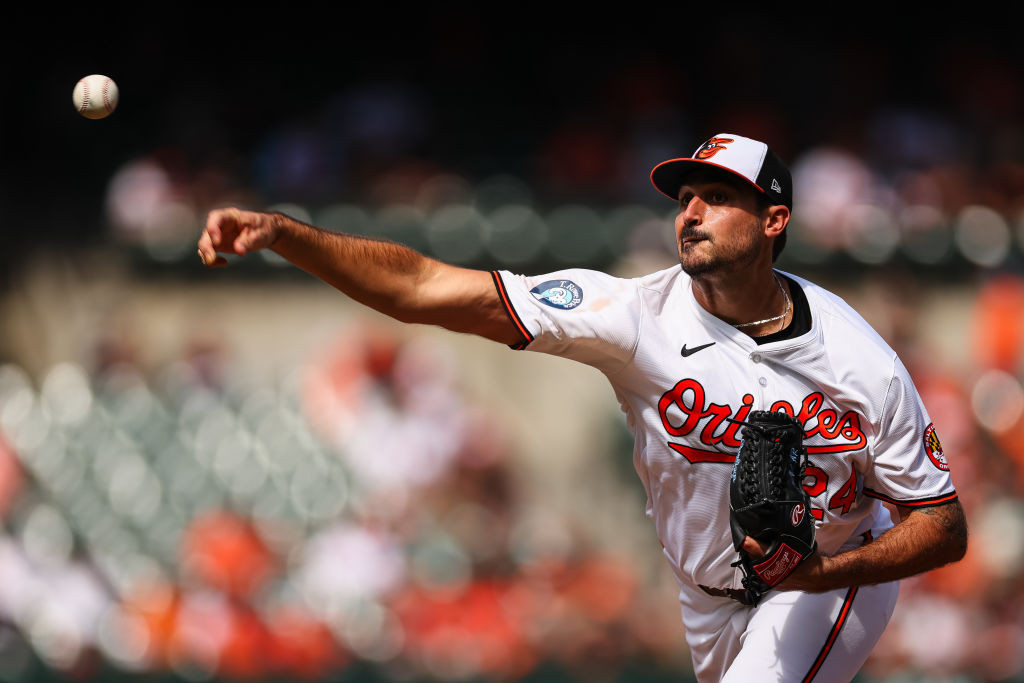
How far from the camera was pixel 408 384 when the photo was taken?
8.55 metres

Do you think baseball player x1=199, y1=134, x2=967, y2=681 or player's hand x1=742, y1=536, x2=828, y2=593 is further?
baseball player x1=199, y1=134, x2=967, y2=681

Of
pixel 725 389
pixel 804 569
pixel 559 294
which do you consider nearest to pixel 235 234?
pixel 559 294

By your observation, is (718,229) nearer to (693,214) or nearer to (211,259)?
(693,214)

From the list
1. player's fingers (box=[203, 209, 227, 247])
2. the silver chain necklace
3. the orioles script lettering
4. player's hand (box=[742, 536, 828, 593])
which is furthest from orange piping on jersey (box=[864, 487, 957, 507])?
player's fingers (box=[203, 209, 227, 247])

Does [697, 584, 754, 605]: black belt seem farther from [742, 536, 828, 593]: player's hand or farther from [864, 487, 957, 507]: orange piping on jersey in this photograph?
[864, 487, 957, 507]: orange piping on jersey

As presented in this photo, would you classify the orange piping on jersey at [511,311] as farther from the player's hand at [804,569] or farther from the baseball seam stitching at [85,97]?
the baseball seam stitching at [85,97]

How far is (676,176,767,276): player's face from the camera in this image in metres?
3.79

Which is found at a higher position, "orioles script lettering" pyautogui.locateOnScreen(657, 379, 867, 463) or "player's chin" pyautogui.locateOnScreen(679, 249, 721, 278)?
"player's chin" pyautogui.locateOnScreen(679, 249, 721, 278)

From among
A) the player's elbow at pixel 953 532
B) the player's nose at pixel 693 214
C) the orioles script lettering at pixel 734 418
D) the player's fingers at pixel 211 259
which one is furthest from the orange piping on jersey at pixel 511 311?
the player's elbow at pixel 953 532

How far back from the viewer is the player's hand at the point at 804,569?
11.4 feet

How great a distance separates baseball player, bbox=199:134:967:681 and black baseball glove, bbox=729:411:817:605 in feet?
0.22

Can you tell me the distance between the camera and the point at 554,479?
873cm

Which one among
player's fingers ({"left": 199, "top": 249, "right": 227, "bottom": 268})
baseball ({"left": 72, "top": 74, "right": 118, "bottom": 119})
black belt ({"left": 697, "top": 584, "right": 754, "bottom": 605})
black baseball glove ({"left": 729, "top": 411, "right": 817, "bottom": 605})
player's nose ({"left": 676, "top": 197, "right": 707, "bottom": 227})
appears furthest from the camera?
baseball ({"left": 72, "top": 74, "right": 118, "bottom": 119})

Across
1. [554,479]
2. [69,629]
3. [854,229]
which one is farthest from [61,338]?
[854,229]
